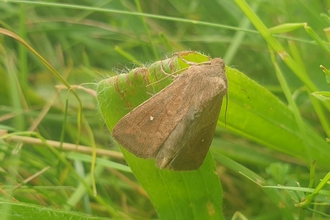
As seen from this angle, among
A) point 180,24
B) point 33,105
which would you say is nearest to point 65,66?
point 33,105

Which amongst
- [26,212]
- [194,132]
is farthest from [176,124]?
[26,212]

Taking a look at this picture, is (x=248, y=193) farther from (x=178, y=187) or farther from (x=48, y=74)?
(x=48, y=74)

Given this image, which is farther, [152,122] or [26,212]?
[152,122]

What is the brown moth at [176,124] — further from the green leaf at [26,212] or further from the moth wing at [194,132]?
the green leaf at [26,212]

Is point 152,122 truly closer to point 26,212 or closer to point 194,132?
point 194,132

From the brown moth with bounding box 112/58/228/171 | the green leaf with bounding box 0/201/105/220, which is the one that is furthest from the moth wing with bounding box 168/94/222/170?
the green leaf with bounding box 0/201/105/220

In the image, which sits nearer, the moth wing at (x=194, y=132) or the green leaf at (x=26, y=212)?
the green leaf at (x=26, y=212)

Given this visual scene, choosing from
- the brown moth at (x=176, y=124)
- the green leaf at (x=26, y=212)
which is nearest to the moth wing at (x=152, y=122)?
the brown moth at (x=176, y=124)
